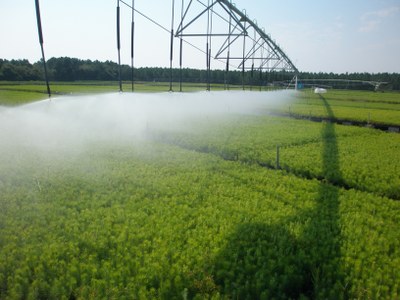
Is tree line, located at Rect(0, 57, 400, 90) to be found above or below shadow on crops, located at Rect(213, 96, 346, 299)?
above

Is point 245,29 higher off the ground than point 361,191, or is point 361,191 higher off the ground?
point 245,29

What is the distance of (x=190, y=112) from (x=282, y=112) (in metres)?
10.1

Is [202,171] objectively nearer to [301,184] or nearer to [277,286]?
[301,184]

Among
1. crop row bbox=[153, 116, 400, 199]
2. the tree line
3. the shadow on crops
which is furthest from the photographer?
the tree line

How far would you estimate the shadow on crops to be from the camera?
4.62 metres

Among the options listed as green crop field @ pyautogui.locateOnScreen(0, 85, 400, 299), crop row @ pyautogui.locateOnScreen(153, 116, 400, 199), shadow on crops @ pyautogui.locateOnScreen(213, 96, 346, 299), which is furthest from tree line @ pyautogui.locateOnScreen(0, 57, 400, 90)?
shadow on crops @ pyautogui.locateOnScreen(213, 96, 346, 299)

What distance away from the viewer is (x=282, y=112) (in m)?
32.0

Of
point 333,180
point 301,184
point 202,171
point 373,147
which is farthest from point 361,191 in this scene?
point 373,147

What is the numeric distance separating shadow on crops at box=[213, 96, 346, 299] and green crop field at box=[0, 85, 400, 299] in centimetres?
2

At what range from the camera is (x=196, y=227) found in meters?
6.32

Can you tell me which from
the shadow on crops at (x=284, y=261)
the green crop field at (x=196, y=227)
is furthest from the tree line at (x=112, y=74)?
the shadow on crops at (x=284, y=261)

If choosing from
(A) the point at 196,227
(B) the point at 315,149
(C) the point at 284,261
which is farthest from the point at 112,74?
(C) the point at 284,261

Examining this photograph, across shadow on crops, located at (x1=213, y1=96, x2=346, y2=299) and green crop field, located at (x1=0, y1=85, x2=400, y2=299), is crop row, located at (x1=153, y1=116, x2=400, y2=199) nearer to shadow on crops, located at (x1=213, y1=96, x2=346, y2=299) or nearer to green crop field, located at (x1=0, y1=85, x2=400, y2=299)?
green crop field, located at (x1=0, y1=85, x2=400, y2=299)

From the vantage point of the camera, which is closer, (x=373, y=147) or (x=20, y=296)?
(x=20, y=296)
